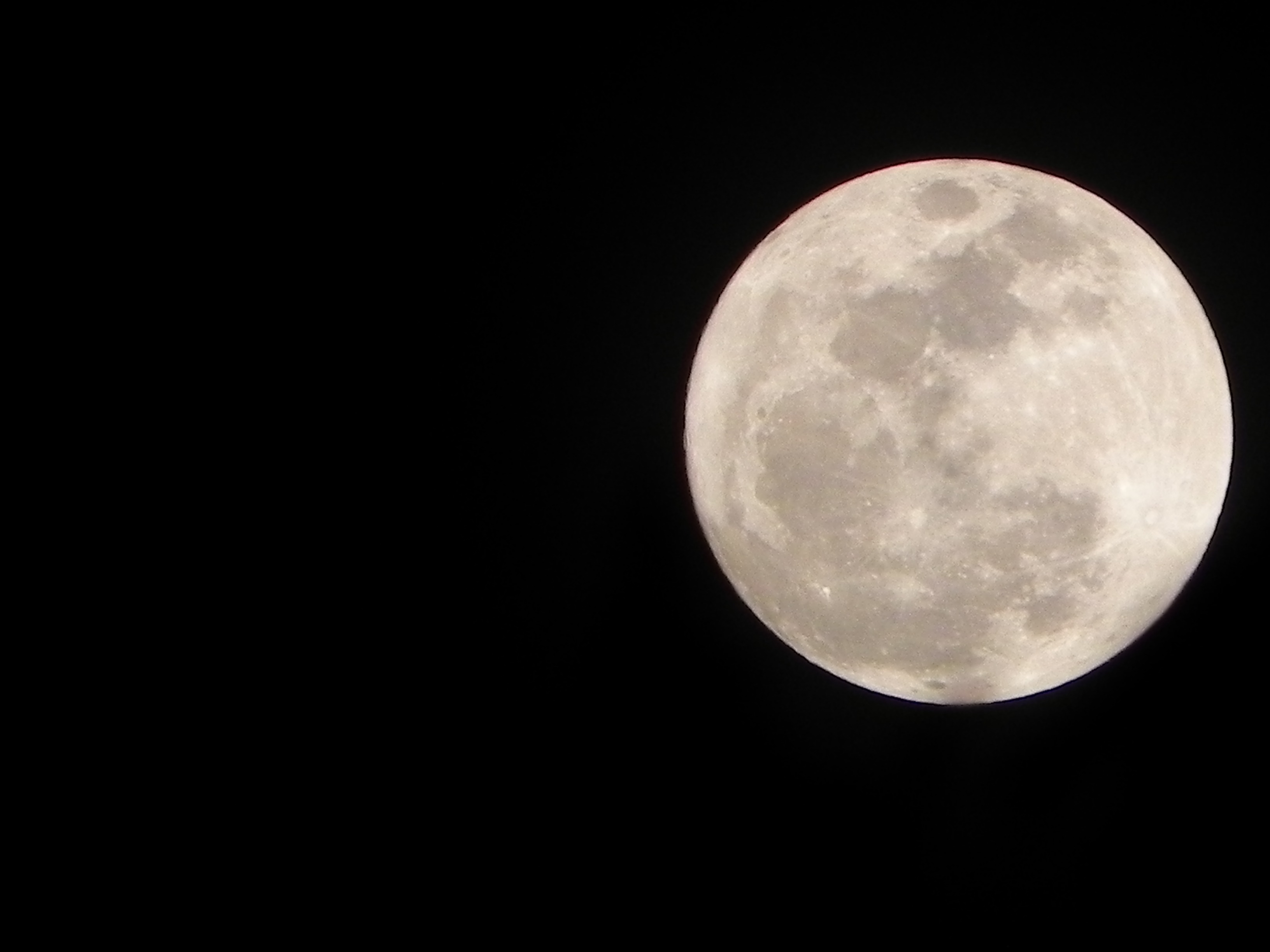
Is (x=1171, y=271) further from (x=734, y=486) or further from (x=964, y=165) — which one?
(x=734, y=486)

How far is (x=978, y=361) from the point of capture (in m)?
2.30

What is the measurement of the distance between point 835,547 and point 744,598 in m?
0.63

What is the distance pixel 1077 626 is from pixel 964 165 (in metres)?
1.21

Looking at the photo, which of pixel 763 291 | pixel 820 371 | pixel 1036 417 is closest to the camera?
pixel 1036 417

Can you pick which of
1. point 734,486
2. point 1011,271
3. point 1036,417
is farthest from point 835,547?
point 1011,271

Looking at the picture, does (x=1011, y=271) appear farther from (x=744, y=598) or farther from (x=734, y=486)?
(x=744, y=598)

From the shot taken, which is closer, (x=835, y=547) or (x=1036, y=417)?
(x=1036, y=417)

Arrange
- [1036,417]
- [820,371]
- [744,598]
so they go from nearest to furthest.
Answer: [1036,417] < [820,371] < [744,598]

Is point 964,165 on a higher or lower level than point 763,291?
higher

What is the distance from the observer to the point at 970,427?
2.29 meters

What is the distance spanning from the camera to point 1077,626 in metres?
2.56

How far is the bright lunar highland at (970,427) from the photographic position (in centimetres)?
231

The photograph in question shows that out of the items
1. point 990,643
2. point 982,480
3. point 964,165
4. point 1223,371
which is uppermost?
point 964,165

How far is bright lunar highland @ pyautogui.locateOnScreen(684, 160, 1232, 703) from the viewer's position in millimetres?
2307
